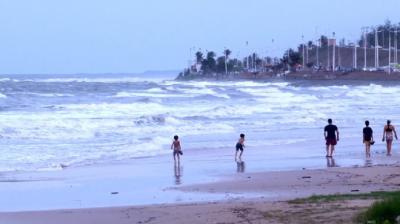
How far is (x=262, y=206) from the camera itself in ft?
44.6

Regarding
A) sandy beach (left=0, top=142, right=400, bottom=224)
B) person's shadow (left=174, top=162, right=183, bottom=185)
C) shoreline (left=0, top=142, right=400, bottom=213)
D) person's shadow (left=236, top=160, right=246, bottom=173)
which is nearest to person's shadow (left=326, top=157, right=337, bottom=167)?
shoreline (left=0, top=142, right=400, bottom=213)

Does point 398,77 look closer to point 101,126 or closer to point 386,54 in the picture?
point 386,54

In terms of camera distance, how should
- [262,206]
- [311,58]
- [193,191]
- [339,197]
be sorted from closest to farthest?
[262,206]
[339,197]
[193,191]
[311,58]

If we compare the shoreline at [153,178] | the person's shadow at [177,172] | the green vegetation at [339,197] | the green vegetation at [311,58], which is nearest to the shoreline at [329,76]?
the green vegetation at [311,58]

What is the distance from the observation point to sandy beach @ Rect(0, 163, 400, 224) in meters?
12.2

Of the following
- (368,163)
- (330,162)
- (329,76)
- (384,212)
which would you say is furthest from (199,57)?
(384,212)

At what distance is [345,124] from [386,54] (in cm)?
12748

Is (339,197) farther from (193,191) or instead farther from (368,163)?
(368,163)

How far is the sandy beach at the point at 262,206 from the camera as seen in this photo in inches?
481

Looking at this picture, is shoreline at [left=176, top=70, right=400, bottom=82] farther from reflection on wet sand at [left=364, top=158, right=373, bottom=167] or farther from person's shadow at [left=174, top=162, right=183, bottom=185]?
person's shadow at [left=174, top=162, right=183, bottom=185]

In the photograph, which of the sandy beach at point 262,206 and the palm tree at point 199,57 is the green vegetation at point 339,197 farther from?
the palm tree at point 199,57

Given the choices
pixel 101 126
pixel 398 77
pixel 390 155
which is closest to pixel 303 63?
pixel 398 77

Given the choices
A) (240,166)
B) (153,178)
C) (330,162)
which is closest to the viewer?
(153,178)

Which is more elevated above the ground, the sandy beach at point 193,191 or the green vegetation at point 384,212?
the green vegetation at point 384,212
